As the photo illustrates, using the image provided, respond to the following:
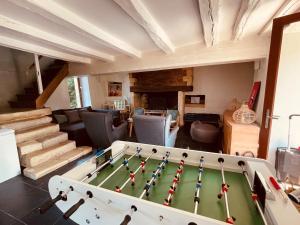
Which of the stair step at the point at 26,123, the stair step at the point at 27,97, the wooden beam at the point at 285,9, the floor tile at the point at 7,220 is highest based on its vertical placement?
the wooden beam at the point at 285,9

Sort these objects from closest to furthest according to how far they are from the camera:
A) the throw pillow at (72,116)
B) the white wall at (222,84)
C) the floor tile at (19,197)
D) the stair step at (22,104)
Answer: the floor tile at (19,197) < the stair step at (22,104) < the throw pillow at (72,116) < the white wall at (222,84)

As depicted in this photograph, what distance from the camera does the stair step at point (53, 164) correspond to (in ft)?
7.96

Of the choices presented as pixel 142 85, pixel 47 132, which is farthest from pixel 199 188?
pixel 142 85

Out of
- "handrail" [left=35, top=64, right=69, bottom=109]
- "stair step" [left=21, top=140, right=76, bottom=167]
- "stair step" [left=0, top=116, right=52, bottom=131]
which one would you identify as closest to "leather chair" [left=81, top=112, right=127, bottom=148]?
"stair step" [left=21, top=140, right=76, bottom=167]

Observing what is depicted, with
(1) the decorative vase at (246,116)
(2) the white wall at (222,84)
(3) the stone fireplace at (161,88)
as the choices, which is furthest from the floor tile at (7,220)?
(2) the white wall at (222,84)

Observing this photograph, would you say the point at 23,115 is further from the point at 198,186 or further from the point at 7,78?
the point at 198,186

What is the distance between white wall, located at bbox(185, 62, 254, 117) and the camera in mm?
4500

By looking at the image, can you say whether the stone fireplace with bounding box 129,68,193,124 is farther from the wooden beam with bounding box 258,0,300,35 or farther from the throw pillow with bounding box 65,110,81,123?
the wooden beam with bounding box 258,0,300,35

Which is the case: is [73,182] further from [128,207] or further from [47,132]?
[47,132]

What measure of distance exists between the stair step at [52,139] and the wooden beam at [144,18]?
112 inches

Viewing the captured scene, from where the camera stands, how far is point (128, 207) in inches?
33.7

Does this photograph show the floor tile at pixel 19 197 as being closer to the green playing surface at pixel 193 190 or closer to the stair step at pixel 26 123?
the stair step at pixel 26 123

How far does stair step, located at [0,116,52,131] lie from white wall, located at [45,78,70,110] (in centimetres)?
189

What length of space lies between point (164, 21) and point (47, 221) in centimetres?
264
